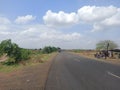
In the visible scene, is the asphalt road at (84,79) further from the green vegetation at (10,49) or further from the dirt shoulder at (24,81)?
the green vegetation at (10,49)

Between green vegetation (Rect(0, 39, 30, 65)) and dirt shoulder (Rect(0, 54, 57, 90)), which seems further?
green vegetation (Rect(0, 39, 30, 65))

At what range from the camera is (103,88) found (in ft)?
41.2

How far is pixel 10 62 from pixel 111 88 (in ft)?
115

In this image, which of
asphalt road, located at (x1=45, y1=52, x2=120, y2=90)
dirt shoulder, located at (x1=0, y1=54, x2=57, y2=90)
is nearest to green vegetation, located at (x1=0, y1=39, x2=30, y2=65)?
asphalt road, located at (x1=45, y1=52, x2=120, y2=90)

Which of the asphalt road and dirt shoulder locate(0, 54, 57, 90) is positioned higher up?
the asphalt road

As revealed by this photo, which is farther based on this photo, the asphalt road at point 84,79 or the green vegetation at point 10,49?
the green vegetation at point 10,49

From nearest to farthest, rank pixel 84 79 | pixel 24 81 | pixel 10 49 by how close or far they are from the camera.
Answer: pixel 84 79 → pixel 24 81 → pixel 10 49

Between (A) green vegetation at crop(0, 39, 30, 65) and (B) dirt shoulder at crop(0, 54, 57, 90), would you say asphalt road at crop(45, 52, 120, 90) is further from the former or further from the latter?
(A) green vegetation at crop(0, 39, 30, 65)

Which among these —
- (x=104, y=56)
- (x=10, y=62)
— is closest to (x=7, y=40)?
(x=10, y=62)

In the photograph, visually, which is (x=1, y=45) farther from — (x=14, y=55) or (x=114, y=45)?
(x=114, y=45)

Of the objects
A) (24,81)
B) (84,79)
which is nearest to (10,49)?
(24,81)

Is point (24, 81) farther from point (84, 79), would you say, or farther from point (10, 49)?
point (10, 49)

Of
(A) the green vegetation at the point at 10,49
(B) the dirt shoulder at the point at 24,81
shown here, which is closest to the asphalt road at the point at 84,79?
(B) the dirt shoulder at the point at 24,81

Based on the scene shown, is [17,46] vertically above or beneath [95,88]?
above
